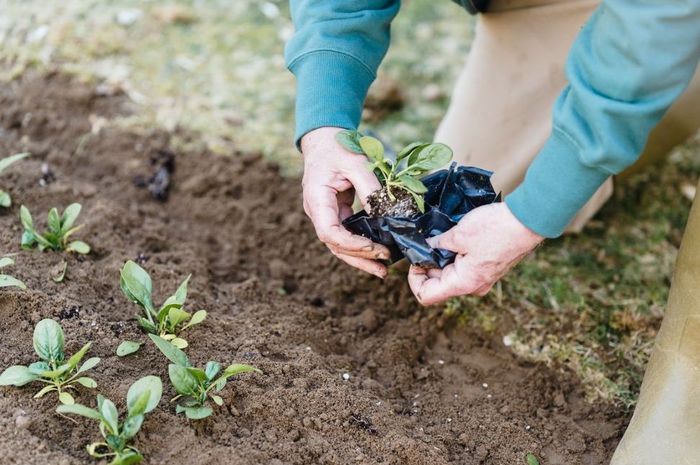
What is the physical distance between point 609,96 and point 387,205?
586 mm

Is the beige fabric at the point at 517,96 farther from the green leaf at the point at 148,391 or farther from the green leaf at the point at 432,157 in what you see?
Result: the green leaf at the point at 148,391

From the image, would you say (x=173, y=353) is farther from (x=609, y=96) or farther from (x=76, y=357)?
(x=609, y=96)

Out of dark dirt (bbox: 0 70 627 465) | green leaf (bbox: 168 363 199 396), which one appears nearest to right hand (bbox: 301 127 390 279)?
dark dirt (bbox: 0 70 627 465)

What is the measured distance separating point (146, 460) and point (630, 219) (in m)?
1.98

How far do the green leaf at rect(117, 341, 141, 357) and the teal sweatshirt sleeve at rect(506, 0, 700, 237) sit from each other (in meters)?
0.95

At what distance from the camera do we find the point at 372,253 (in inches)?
75.8

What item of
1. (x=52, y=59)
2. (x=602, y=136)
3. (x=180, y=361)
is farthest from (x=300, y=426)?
Result: (x=52, y=59)

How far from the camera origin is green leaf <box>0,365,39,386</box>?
1741 millimetres

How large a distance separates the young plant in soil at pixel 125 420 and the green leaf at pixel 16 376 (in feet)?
0.37

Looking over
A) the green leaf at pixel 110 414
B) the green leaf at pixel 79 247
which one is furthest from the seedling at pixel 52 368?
the green leaf at pixel 79 247

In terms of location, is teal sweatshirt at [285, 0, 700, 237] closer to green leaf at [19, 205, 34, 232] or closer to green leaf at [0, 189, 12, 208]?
green leaf at [19, 205, 34, 232]

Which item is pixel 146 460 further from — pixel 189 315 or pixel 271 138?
pixel 271 138

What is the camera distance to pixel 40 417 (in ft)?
5.68

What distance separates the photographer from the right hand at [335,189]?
1.91 m
